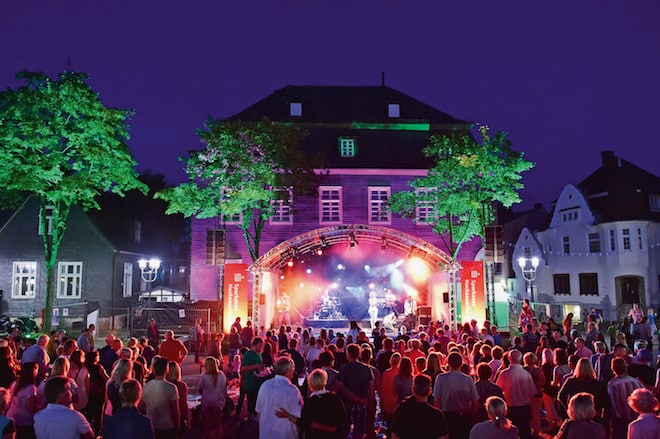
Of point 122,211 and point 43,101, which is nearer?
point 43,101

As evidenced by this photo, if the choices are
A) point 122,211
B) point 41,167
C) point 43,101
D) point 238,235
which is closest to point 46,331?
point 41,167

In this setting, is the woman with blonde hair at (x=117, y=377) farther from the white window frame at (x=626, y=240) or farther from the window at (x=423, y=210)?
the white window frame at (x=626, y=240)

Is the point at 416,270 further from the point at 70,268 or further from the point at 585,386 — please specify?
the point at 585,386

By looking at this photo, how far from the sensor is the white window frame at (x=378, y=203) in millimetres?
30969

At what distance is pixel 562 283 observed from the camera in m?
39.1

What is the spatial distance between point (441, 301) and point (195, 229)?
14534 mm

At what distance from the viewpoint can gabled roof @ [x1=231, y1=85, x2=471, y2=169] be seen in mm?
31453

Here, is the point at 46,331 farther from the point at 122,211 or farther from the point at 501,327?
the point at 501,327

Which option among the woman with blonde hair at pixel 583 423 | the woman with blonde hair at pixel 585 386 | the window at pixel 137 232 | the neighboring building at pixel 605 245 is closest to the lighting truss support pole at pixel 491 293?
A: the woman with blonde hair at pixel 585 386

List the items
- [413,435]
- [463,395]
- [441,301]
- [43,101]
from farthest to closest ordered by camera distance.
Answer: [441,301], [43,101], [463,395], [413,435]

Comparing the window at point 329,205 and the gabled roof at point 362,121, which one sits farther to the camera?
the gabled roof at point 362,121

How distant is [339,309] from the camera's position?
36.5 m

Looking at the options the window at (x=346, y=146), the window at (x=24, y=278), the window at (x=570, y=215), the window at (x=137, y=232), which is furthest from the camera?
the window at (x=570, y=215)

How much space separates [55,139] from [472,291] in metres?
17.9
